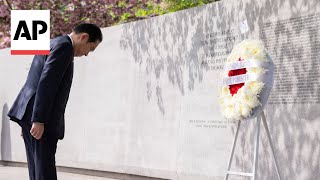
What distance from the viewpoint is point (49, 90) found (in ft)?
15.9

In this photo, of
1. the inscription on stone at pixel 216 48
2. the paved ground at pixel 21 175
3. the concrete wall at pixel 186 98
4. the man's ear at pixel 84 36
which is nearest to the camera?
the man's ear at pixel 84 36

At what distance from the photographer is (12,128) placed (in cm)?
1298

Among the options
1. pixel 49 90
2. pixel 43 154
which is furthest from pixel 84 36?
pixel 43 154

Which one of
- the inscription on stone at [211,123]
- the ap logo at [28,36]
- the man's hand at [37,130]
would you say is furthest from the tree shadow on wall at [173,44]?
the man's hand at [37,130]

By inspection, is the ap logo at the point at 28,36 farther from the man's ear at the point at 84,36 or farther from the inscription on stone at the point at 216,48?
the man's ear at the point at 84,36

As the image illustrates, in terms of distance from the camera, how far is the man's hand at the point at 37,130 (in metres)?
4.80

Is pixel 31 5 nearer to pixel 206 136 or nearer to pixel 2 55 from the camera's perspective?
pixel 2 55

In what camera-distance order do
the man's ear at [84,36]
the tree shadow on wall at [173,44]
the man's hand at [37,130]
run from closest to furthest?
the man's hand at [37,130] < the man's ear at [84,36] < the tree shadow on wall at [173,44]

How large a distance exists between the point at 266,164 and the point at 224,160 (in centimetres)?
68

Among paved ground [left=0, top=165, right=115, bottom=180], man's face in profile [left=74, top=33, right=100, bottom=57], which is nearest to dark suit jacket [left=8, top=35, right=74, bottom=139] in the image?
man's face in profile [left=74, top=33, right=100, bottom=57]

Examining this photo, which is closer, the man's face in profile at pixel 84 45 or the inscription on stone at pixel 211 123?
the man's face in profile at pixel 84 45

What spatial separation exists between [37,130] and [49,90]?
11.9 inches

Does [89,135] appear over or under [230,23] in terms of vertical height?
under

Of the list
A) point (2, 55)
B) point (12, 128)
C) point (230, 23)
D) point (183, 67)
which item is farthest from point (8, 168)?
point (230, 23)
